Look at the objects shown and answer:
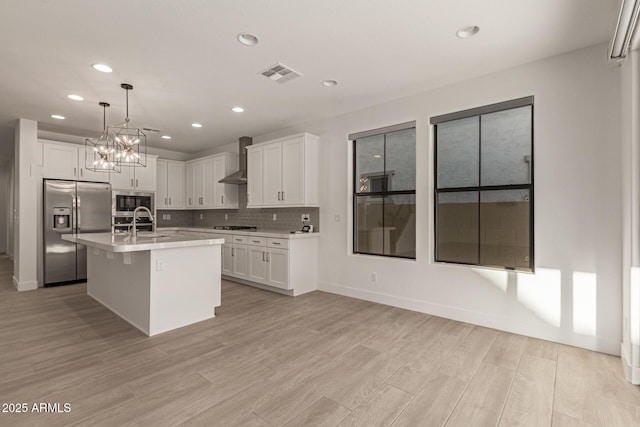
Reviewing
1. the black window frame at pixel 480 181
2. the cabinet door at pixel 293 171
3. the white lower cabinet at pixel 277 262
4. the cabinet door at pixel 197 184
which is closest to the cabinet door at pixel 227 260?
the white lower cabinet at pixel 277 262

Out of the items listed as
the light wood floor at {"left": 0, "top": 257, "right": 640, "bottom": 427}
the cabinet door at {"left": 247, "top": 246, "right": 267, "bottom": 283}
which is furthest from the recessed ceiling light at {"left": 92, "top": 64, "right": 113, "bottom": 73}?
the cabinet door at {"left": 247, "top": 246, "right": 267, "bottom": 283}

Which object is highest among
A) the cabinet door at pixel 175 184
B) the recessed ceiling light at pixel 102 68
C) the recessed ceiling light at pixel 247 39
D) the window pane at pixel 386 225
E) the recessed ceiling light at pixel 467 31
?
the recessed ceiling light at pixel 467 31

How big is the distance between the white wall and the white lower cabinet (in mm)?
1692

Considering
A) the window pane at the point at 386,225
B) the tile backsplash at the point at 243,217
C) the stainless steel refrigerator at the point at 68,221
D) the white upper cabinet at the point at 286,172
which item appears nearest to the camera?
the window pane at the point at 386,225

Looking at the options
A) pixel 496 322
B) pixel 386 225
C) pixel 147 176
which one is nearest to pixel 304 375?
pixel 496 322

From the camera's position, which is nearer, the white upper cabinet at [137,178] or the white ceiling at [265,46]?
the white ceiling at [265,46]

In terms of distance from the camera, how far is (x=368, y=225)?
4648 millimetres

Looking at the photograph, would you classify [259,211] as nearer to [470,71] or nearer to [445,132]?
[445,132]

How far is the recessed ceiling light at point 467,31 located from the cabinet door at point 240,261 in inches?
161

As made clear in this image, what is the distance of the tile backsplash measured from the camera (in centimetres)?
535

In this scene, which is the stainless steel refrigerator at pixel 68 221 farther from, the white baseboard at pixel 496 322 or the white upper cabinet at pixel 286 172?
the white baseboard at pixel 496 322

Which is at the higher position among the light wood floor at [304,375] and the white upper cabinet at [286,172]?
the white upper cabinet at [286,172]

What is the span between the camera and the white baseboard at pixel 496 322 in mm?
2752

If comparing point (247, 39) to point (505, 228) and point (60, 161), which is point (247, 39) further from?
point (60, 161)
